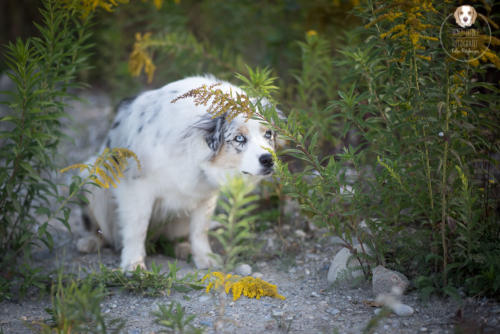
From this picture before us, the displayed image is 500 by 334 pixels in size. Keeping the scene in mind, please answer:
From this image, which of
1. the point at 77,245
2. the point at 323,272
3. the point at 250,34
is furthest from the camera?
the point at 250,34

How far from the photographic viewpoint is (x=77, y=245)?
397cm

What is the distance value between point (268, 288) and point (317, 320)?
1.45ft

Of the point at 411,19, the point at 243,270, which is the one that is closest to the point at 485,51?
the point at 411,19

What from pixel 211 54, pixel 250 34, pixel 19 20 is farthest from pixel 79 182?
pixel 19 20

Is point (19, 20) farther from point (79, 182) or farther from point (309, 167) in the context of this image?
point (309, 167)

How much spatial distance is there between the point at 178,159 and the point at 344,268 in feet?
4.68

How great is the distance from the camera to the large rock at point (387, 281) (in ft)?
8.71

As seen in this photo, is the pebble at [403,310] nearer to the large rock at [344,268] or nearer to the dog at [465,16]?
the large rock at [344,268]

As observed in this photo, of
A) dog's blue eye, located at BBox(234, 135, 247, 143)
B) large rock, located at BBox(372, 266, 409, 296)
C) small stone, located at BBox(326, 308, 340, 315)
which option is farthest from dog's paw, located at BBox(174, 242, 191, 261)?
large rock, located at BBox(372, 266, 409, 296)

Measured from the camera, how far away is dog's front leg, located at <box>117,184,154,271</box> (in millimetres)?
3514

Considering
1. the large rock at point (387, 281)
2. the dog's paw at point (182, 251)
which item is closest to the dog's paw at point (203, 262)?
the dog's paw at point (182, 251)

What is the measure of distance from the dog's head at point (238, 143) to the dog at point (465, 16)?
53.2 inches

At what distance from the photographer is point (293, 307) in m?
2.74

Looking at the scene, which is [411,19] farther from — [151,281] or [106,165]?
[151,281]
